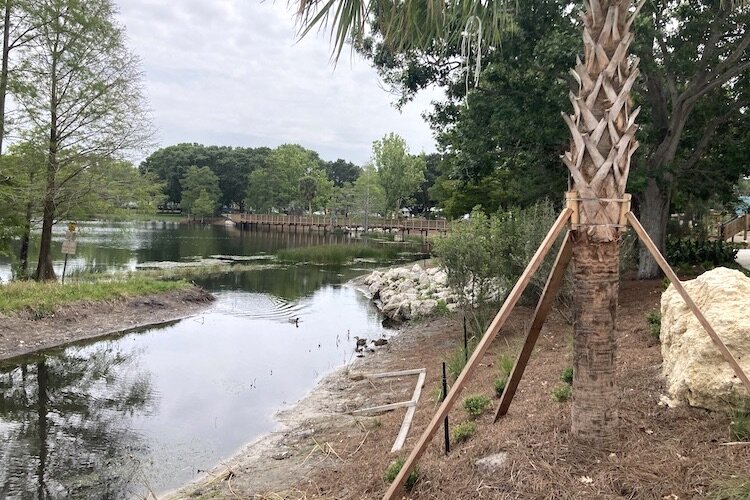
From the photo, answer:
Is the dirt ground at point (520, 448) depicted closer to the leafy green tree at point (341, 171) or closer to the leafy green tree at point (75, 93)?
the leafy green tree at point (75, 93)

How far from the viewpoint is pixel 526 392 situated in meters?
6.38

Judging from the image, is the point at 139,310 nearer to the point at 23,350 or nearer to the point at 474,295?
the point at 23,350

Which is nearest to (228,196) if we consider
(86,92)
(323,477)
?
(86,92)

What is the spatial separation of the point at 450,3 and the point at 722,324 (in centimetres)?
324

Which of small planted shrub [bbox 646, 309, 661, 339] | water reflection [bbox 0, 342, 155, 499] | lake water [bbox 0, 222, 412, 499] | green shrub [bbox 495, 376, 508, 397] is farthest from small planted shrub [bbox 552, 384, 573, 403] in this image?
water reflection [bbox 0, 342, 155, 499]

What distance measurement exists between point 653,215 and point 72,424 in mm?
12774

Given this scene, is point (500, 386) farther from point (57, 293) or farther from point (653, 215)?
Answer: point (57, 293)

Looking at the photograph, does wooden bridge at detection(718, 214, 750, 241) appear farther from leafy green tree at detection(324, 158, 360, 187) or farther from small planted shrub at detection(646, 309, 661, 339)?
leafy green tree at detection(324, 158, 360, 187)

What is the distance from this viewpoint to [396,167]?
68812 mm

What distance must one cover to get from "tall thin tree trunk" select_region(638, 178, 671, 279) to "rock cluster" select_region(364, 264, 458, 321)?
185 inches

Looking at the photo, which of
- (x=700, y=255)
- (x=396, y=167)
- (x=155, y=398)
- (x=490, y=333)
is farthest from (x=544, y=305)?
(x=396, y=167)

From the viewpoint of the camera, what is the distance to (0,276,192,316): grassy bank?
14.6m

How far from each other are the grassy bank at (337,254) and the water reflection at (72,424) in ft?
80.2

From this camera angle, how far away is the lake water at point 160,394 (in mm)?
7508
